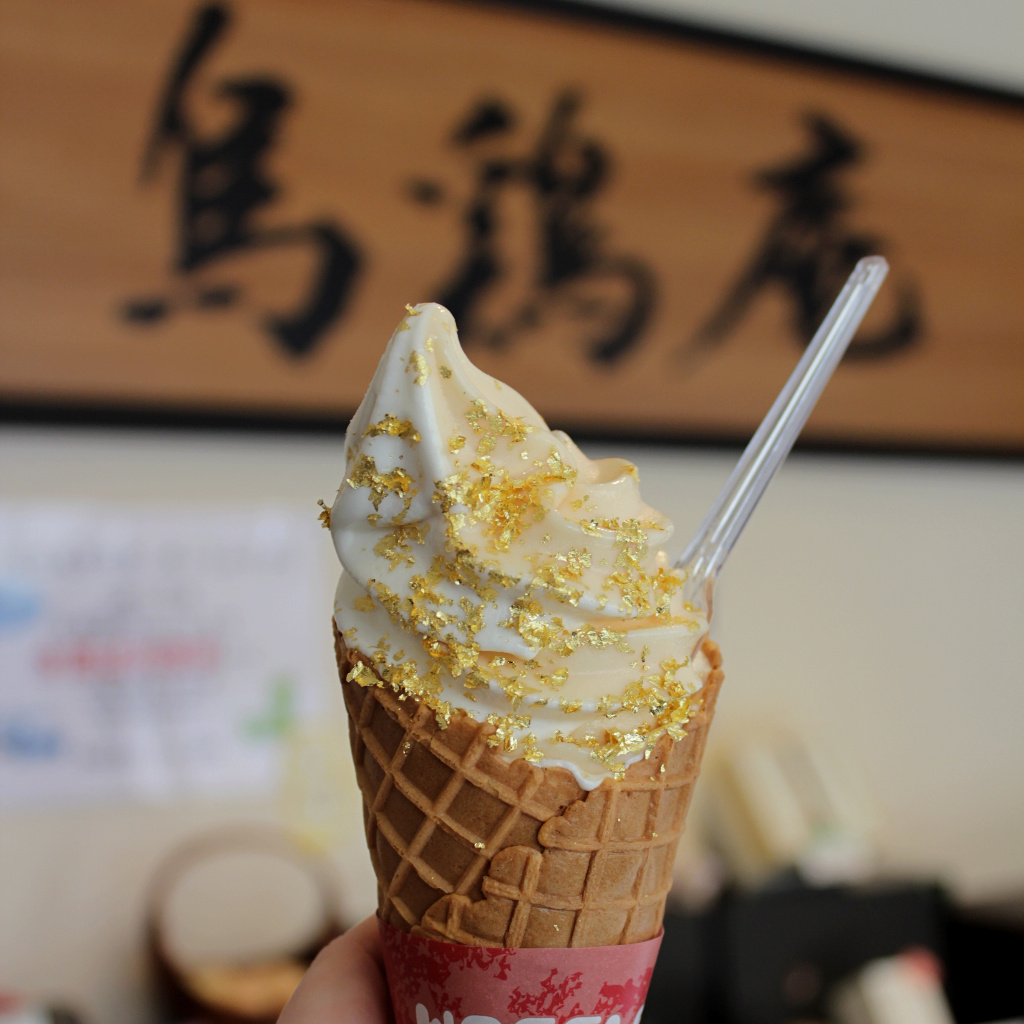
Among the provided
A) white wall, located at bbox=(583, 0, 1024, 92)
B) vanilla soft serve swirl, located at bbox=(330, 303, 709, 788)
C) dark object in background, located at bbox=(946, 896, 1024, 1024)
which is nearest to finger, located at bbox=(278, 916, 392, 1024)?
vanilla soft serve swirl, located at bbox=(330, 303, 709, 788)

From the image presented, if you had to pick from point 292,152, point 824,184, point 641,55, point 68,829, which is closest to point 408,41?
point 292,152

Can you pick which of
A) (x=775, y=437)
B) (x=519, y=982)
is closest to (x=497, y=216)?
(x=775, y=437)

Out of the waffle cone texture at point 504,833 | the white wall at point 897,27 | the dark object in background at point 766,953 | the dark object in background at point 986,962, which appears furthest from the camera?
the white wall at point 897,27

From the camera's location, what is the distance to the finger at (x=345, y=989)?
2.68ft

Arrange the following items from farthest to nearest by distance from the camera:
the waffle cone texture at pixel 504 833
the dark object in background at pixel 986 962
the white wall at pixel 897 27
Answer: the white wall at pixel 897 27 → the dark object in background at pixel 986 962 → the waffle cone texture at pixel 504 833

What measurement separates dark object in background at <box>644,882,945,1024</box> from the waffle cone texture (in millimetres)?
1156

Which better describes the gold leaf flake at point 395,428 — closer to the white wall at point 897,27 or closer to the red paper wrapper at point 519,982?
the red paper wrapper at point 519,982

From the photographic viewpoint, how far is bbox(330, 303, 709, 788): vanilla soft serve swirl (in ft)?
2.30

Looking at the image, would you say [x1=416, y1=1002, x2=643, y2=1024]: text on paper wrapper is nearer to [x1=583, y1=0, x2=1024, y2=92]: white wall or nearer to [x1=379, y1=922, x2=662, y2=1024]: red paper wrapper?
[x1=379, y1=922, x2=662, y2=1024]: red paper wrapper

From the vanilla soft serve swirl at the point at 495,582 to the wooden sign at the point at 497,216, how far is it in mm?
1110

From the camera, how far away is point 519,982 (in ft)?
2.30

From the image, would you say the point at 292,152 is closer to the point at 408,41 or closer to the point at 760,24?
the point at 408,41

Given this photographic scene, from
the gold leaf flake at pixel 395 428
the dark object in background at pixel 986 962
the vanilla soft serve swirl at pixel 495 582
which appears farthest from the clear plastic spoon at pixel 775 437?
the dark object in background at pixel 986 962

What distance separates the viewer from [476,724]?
0.69 m
